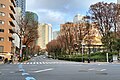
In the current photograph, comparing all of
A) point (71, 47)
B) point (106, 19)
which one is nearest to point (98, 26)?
point (106, 19)

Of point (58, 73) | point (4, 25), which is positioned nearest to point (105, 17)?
point (4, 25)

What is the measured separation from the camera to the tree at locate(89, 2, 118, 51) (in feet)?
190

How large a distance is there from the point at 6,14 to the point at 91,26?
23.3 m

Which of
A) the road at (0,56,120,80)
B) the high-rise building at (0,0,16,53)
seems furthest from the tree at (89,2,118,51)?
the road at (0,56,120,80)

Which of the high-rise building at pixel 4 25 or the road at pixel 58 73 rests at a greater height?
the high-rise building at pixel 4 25

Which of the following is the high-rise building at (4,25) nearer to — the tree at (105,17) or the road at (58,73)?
the tree at (105,17)

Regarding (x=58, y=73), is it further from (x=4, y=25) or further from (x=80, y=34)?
(x=80, y=34)

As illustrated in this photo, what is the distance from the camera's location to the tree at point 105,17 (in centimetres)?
5778

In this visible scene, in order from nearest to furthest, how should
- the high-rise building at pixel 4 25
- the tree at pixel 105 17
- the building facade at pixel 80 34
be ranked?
the tree at pixel 105 17, the building facade at pixel 80 34, the high-rise building at pixel 4 25

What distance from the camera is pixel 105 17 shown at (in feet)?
191

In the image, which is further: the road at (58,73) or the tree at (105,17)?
the tree at (105,17)

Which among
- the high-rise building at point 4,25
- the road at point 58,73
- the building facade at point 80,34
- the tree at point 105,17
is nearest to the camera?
the road at point 58,73

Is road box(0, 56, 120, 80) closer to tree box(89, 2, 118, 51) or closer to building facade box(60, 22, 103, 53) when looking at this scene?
tree box(89, 2, 118, 51)

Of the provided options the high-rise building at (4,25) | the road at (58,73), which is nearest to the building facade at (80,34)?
the high-rise building at (4,25)
